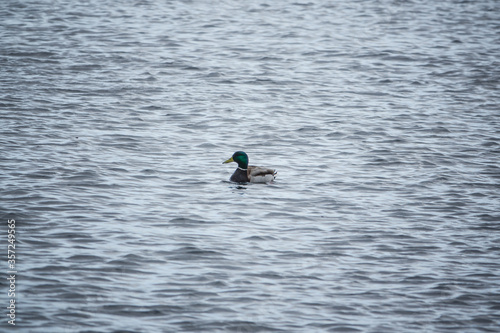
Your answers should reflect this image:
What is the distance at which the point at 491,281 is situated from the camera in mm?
11547

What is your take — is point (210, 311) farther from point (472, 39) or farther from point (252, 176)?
point (472, 39)

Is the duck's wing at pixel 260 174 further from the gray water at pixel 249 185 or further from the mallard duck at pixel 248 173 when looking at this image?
the gray water at pixel 249 185

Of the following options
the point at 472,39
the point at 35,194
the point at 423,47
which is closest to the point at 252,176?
the point at 35,194

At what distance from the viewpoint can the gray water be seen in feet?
34.7

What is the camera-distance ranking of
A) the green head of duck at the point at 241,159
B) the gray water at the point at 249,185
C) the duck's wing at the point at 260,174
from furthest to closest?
the green head of duck at the point at 241,159 → the duck's wing at the point at 260,174 → the gray water at the point at 249,185

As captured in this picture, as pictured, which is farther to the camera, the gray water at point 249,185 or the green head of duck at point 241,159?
the green head of duck at point 241,159

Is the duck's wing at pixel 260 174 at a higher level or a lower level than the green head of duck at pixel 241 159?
lower

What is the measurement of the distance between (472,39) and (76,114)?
18403mm

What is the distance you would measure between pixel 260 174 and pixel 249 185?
384 mm

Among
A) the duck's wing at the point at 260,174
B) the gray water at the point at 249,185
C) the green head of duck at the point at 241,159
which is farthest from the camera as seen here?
the green head of duck at the point at 241,159

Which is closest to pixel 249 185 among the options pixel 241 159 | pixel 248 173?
pixel 248 173

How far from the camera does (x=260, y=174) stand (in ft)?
51.7

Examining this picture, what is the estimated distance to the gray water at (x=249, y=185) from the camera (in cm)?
1059

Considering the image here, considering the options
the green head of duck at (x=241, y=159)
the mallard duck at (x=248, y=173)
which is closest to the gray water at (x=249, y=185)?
the mallard duck at (x=248, y=173)
